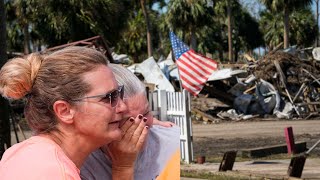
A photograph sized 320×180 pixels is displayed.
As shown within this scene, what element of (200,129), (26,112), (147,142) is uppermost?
(26,112)

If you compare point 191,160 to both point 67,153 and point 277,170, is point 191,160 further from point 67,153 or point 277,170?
point 67,153

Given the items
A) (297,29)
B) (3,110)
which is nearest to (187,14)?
(297,29)

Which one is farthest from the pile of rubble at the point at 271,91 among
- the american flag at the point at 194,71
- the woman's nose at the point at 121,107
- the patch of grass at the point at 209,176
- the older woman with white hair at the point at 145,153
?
the woman's nose at the point at 121,107

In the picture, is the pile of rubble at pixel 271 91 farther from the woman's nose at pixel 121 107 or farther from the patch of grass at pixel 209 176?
the woman's nose at pixel 121 107

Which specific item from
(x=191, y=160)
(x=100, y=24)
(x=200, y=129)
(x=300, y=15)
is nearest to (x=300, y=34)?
(x=300, y=15)

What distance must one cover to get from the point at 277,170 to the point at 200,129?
1325 cm

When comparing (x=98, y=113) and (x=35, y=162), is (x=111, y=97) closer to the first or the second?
(x=98, y=113)

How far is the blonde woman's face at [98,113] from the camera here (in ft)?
7.29

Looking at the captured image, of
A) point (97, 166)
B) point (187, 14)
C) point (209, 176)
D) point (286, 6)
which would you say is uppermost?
point (286, 6)

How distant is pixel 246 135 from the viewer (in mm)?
22656

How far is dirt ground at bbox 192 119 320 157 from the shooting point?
18642 millimetres

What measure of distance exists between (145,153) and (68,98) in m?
0.50

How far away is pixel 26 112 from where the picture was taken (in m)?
2.34

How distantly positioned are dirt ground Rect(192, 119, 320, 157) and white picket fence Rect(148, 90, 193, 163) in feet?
5.38
